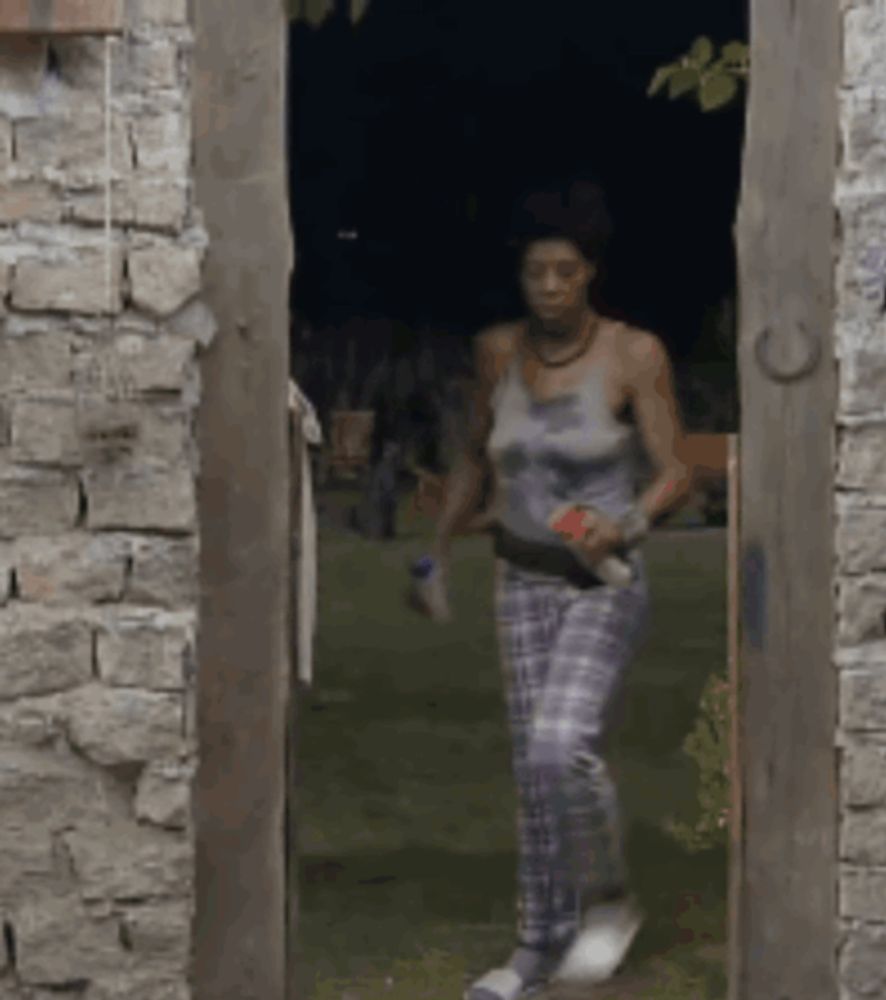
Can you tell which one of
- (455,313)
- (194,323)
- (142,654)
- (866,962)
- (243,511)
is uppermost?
(455,313)

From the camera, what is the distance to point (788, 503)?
5.14 meters

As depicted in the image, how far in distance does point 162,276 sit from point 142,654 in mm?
710

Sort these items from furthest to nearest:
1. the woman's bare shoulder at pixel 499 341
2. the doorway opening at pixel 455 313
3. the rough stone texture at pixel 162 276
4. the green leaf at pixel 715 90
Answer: the doorway opening at pixel 455 313, the woman's bare shoulder at pixel 499 341, the green leaf at pixel 715 90, the rough stone texture at pixel 162 276

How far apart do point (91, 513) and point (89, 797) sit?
54cm

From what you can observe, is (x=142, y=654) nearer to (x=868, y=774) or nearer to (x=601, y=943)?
(x=868, y=774)

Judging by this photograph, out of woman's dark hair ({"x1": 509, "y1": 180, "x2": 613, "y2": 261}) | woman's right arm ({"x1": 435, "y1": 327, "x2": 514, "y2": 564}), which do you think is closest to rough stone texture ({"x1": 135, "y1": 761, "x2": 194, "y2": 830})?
woman's right arm ({"x1": 435, "y1": 327, "x2": 514, "y2": 564})

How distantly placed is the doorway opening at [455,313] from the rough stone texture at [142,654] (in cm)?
310

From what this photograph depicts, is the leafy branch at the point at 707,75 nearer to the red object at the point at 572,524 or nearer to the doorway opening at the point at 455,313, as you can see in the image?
Result: the red object at the point at 572,524

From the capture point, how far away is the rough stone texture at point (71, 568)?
16.3 ft

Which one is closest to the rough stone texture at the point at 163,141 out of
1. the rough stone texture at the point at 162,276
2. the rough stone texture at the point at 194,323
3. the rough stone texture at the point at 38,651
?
the rough stone texture at the point at 162,276

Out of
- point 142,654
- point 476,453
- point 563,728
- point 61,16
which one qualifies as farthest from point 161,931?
point 476,453

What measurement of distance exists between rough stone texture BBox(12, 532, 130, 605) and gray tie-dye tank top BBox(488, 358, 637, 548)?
1786 millimetres

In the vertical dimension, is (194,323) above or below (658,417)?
above

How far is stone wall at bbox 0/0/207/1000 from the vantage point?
16.2 feet
